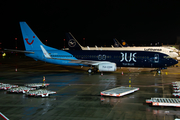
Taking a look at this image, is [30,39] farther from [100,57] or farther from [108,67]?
[108,67]

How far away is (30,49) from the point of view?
36.5m

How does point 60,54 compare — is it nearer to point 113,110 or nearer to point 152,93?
point 152,93

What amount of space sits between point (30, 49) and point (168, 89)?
25476 mm

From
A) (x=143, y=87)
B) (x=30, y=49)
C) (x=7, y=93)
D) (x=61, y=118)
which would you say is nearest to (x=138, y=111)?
(x=61, y=118)

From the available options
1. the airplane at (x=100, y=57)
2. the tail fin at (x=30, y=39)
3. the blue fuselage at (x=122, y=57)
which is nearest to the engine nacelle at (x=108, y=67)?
the airplane at (x=100, y=57)

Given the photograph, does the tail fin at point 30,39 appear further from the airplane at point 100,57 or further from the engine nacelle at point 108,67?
the engine nacelle at point 108,67

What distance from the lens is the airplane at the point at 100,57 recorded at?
3241cm

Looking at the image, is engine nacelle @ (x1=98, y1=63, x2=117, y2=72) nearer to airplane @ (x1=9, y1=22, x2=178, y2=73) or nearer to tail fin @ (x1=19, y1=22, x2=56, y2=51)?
airplane @ (x1=9, y1=22, x2=178, y2=73)

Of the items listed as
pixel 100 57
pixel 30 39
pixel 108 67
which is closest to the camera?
pixel 108 67

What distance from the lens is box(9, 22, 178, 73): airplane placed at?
32406 millimetres

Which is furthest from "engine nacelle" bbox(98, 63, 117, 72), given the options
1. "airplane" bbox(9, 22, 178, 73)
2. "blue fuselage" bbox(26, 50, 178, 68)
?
"blue fuselage" bbox(26, 50, 178, 68)

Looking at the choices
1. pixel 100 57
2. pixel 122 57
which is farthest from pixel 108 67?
pixel 122 57

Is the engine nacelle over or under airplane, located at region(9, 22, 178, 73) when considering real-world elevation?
under

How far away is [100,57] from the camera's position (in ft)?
113
